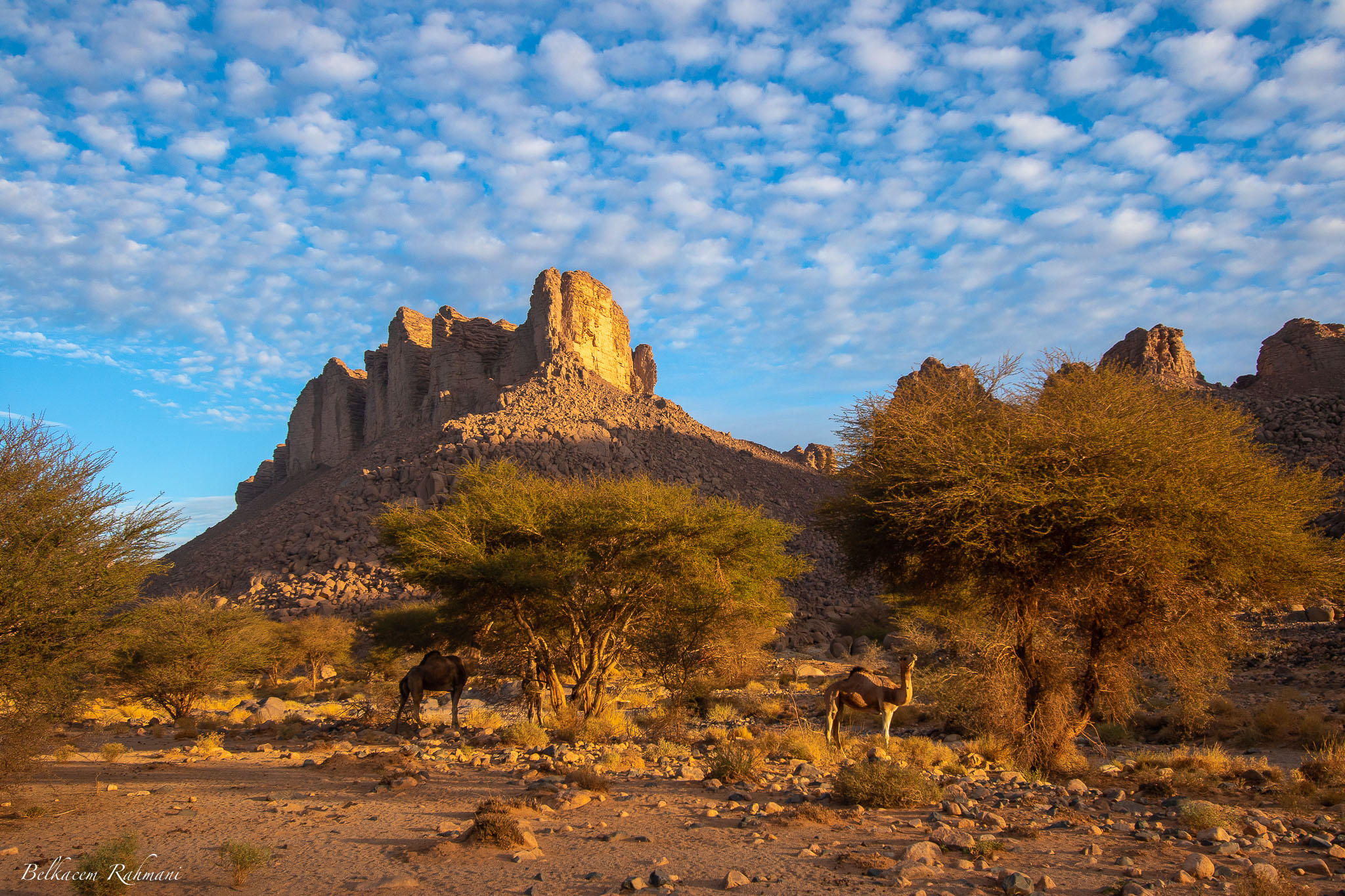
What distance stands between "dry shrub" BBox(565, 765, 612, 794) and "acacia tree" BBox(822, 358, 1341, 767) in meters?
5.32

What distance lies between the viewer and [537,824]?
7574 mm

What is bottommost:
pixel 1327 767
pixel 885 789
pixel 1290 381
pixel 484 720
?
pixel 484 720

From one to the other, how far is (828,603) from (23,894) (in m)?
46.3

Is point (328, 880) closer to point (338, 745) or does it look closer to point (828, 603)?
point (338, 745)

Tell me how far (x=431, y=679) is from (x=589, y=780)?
8.75 m

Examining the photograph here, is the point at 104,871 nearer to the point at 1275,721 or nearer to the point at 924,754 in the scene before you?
the point at 924,754

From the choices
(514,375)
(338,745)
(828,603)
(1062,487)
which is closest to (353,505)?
(514,375)

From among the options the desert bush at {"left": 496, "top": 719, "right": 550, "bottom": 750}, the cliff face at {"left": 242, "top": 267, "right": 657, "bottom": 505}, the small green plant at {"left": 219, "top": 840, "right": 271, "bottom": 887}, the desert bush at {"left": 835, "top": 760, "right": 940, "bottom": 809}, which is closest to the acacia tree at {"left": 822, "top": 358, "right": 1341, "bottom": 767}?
the desert bush at {"left": 835, "top": 760, "right": 940, "bottom": 809}

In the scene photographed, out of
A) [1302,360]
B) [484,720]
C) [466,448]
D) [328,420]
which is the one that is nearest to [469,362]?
[466,448]

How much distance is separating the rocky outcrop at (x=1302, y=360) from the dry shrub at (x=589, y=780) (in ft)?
215

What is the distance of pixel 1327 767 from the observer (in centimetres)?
951

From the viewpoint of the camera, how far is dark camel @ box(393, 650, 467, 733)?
16.3 m

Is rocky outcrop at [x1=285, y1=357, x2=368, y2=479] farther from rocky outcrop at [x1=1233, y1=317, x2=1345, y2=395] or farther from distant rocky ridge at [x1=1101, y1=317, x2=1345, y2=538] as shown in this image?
rocky outcrop at [x1=1233, y1=317, x2=1345, y2=395]

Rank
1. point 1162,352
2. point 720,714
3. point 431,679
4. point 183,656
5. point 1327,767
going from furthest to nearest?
point 1162,352 → point 720,714 → point 183,656 → point 431,679 → point 1327,767
